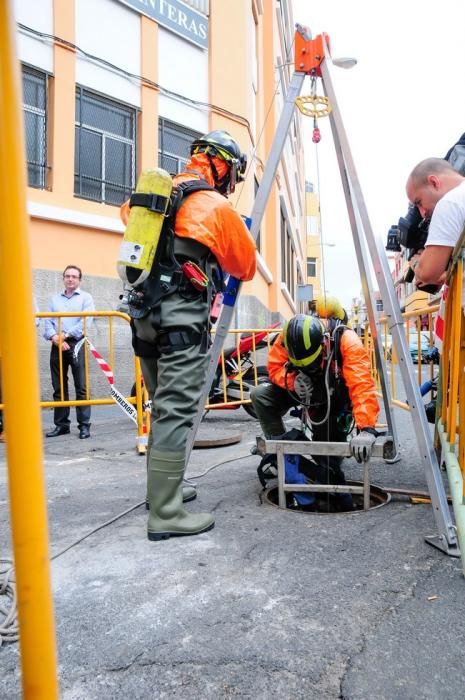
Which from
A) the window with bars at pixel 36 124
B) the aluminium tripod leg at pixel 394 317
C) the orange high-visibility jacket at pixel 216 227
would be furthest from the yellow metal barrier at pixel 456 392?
the window with bars at pixel 36 124

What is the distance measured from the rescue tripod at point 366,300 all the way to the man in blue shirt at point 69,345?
8.40 feet

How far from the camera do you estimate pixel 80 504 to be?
281 cm

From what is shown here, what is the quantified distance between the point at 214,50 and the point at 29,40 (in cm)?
389

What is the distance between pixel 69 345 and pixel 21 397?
4.71 m

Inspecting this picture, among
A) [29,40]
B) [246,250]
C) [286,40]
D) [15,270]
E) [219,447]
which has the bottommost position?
[219,447]

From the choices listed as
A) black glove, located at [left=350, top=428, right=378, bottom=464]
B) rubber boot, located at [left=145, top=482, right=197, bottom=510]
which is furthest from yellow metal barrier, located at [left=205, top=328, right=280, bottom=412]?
black glove, located at [left=350, top=428, right=378, bottom=464]

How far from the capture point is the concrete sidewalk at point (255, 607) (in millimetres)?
1306

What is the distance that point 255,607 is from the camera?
64.9 inches

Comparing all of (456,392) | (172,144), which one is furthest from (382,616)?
(172,144)

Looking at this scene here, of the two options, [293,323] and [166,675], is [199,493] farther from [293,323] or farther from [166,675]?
[166,675]

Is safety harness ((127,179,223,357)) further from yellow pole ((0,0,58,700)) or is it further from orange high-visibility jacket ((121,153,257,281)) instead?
yellow pole ((0,0,58,700))

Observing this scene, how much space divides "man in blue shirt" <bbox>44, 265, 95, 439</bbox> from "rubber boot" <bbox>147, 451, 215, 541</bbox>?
290 centimetres

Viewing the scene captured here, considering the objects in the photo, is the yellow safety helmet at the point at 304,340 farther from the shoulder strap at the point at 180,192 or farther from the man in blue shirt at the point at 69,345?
the man in blue shirt at the point at 69,345

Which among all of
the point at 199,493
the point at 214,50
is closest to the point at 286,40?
the point at 214,50
